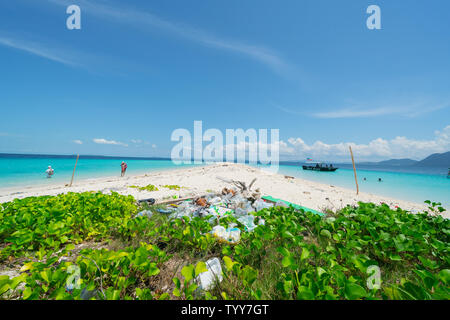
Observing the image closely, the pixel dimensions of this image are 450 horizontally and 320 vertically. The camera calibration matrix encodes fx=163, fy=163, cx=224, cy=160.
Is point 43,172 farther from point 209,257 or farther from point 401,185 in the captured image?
point 401,185

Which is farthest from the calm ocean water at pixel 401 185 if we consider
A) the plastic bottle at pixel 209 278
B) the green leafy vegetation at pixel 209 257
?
the plastic bottle at pixel 209 278

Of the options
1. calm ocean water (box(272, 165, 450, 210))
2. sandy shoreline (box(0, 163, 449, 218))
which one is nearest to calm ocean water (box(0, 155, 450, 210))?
calm ocean water (box(272, 165, 450, 210))

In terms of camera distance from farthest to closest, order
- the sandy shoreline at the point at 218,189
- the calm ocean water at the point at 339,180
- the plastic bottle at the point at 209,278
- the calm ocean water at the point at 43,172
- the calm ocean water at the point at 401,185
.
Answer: the calm ocean water at the point at 43,172 → the calm ocean water at the point at 339,180 → the calm ocean water at the point at 401,185 → the sandy shoreline at the point at 218,189 → the plastic bottle at the point at 209,278

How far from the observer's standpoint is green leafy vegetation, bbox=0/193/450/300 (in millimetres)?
1280

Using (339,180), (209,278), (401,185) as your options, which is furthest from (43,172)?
(401,185)

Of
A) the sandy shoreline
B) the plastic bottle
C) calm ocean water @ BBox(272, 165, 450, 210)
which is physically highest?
the plastic bottle

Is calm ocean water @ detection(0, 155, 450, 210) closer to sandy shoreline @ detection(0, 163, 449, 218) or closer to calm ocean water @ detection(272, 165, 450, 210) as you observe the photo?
calm ocean water @ detection(272, 165, 450, 210)

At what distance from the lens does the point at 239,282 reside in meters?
1.55

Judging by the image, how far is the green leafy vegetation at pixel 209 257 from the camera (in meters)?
1.28

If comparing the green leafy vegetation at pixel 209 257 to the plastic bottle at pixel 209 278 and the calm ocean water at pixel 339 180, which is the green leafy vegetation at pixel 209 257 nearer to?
the plastic bottle at pixel 209 278

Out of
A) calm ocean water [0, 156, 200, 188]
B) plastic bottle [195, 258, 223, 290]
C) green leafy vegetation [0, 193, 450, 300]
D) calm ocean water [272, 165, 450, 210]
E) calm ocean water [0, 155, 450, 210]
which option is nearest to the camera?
green leafy vegetation [0, 193, 450, 300]
